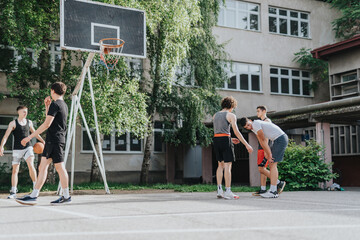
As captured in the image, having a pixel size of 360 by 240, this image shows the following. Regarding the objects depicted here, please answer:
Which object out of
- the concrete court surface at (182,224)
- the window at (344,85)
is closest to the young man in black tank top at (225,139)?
the concrete court surface at (182,224)

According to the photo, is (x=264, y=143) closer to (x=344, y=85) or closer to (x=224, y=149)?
(x=224, y=149)

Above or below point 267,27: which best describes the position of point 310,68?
below

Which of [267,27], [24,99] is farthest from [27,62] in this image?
[267,27]

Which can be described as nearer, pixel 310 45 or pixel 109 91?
pixel 109 91

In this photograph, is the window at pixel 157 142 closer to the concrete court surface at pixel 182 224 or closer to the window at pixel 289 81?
the window at pixel 289 81

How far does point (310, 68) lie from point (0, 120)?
17348 millimetres

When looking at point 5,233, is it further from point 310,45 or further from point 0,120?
point 310,45

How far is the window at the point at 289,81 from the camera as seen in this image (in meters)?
26.9

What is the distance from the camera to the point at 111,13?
13.1m

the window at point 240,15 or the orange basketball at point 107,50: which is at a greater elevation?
the window at point 240,15

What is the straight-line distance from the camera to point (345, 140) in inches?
787

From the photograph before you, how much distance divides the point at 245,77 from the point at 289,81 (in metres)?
3.12

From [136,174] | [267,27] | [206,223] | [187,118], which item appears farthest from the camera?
[267,27]

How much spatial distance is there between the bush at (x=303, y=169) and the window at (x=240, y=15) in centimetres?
1167
